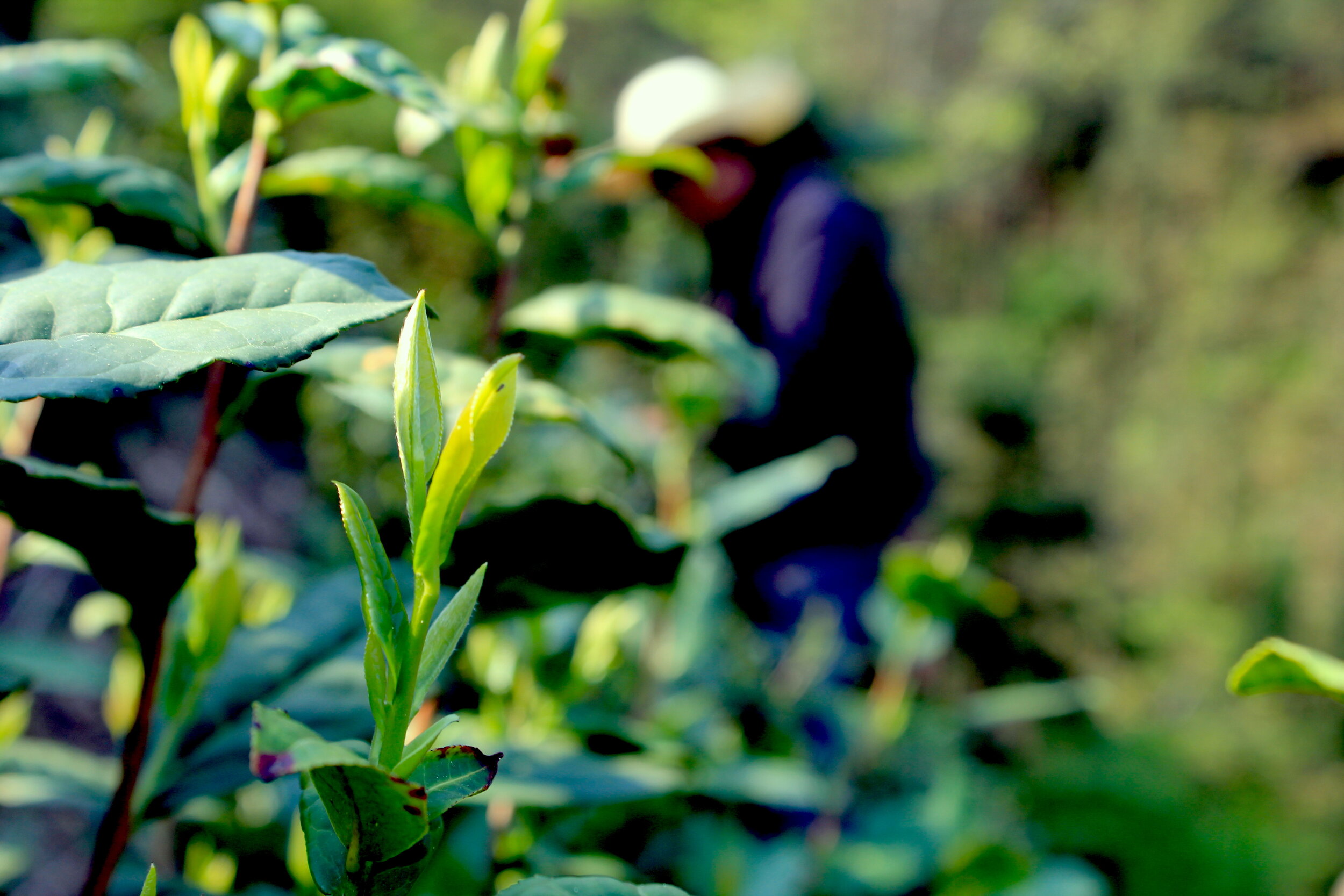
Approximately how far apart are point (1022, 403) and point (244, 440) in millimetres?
4401

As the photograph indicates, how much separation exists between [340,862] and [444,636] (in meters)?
0.08

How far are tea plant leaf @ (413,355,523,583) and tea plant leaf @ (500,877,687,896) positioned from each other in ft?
0.32

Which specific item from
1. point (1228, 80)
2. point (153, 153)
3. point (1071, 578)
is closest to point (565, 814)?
point (153, 153)

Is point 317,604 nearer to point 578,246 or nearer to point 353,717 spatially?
point 353,717

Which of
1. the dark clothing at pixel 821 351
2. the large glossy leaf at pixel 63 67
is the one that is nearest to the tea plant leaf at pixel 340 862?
the large glossy leaf at pixel 63 67

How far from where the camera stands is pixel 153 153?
2.61m

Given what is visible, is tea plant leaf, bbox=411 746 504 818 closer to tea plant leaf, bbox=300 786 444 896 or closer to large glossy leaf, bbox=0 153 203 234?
tea plant leaf, bbox=300 786 444 896

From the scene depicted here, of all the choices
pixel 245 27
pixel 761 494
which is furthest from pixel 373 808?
pixel 761 494

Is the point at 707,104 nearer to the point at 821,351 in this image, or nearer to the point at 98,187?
the point at 98,187

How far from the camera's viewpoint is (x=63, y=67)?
0.55m

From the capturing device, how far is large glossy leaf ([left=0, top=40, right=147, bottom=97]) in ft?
1.74

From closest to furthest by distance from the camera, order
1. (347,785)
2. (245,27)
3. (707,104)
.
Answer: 1. (347,785)
2. (245,27)
3. (707,104)

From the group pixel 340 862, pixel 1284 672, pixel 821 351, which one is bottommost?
pixel 821 351

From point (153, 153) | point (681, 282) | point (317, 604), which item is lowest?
point (681, 282)
